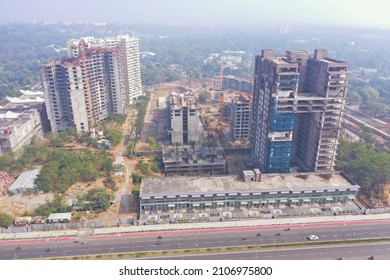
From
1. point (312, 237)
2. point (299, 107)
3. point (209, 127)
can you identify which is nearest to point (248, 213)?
point (312, 237)

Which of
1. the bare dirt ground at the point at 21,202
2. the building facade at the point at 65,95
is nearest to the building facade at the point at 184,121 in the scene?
the building facade at the point at 65,95

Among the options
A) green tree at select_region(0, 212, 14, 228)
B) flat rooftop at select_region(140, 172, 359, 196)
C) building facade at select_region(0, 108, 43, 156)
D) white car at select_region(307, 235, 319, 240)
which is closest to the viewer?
white car at select_region(307, 235, 319, 240)

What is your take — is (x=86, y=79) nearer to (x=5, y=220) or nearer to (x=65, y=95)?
(x=65, y=95)

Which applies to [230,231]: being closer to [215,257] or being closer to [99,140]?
[215,257]

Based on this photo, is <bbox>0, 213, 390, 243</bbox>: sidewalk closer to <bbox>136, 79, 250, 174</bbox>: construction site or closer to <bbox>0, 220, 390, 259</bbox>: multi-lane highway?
<bbox>0, 220, 390, 259</bbox>: multi-lane highway

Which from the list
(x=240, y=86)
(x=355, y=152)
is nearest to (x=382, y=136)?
(x=355, y=152)

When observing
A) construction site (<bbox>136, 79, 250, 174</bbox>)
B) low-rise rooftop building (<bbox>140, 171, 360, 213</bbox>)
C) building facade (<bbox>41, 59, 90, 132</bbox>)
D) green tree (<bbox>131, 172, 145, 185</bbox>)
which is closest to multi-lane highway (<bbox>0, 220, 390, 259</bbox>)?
low-rise rooftop building (<bbox>140, 171, 360, 213</bbox>)
